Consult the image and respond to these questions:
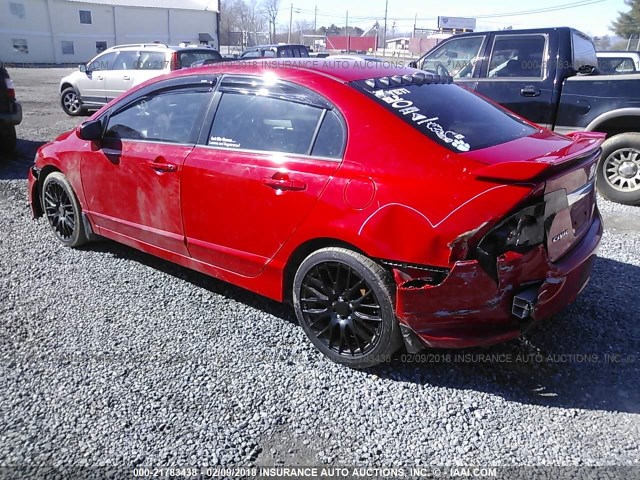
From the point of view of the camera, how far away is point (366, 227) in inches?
110

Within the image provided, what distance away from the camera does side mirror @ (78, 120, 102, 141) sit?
4.17 m

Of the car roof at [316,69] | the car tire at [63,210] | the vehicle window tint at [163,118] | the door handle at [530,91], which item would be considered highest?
the car roof at [316,69]

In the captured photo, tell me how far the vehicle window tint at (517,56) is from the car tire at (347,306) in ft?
16.4

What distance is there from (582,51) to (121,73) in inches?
417

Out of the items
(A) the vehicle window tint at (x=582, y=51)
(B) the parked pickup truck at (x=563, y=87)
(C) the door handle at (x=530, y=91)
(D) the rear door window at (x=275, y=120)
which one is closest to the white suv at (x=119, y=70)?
(B) the parked pickup truck at (x=563, y=87)

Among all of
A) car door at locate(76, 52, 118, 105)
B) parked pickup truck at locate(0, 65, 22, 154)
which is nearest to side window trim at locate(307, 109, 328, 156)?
parked pickup truck at locate(0, 65, 22, 154)

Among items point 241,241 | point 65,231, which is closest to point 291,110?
point 241,241

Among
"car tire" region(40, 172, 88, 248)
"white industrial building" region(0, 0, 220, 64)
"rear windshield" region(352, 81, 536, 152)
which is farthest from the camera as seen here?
"white industrial building" region(0, 0, 220, 64)

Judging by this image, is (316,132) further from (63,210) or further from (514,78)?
(514,78)

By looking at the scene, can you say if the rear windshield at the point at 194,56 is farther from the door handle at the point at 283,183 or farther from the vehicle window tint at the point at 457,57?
the door handle at the point at 283,183

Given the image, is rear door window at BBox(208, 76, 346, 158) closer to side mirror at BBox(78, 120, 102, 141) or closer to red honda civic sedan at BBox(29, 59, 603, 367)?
red honda civic sedan at BBox(29, 59, 603, 367)

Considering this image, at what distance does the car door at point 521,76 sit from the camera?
21.6ft

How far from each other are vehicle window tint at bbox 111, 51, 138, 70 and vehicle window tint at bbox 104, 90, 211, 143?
9977 mm

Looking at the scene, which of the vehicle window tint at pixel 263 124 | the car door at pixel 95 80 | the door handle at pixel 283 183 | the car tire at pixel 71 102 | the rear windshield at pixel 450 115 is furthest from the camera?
the car tire at pixel 71 102
